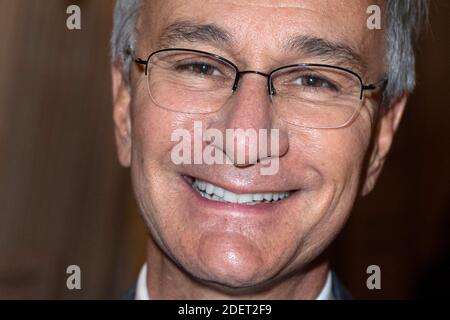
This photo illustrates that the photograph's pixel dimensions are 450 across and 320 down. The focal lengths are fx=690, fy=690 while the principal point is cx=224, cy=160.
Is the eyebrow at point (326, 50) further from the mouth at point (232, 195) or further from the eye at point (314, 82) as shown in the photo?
the mouth at point (232, 195)

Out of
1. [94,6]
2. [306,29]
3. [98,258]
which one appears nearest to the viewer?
[306,29]

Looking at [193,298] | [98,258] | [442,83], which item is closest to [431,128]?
[442,83]

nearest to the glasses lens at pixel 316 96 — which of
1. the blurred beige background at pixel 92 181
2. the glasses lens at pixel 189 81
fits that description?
the glasses lens at pixel 189 81

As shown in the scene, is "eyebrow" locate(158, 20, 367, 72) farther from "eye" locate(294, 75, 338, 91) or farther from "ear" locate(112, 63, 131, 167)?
"ear" locate(112, 63, 131, 167)

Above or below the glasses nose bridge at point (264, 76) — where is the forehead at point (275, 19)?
above

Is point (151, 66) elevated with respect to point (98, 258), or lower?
elevated

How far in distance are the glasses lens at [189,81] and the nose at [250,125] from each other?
0.15 feet

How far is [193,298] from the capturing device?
200 centimetres

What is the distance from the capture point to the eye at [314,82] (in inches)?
70.9

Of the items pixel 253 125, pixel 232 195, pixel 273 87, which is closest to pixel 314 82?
pixel 273 87

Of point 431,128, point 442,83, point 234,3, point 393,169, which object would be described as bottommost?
point 393,169

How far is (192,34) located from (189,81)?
0.41 feet

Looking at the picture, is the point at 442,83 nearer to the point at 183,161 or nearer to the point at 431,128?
the point at 431,128

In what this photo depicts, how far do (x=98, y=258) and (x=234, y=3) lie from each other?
9.29 feet
